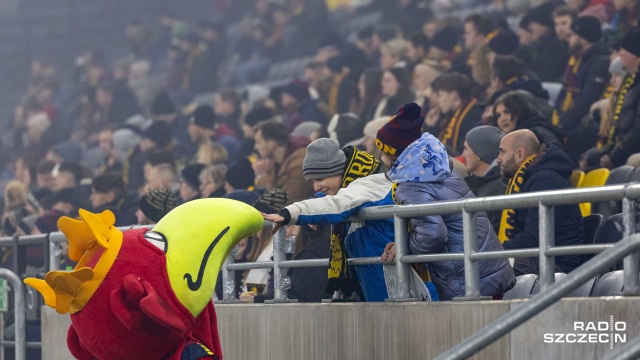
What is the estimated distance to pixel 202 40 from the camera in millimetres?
27453

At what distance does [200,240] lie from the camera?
7.06 meters

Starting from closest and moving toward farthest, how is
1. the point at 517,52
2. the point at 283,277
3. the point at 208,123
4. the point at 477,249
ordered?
the point at 477,249, the point at 283,277, the point at 517,52, the point at 208,123

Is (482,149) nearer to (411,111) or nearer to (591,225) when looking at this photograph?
(591,225)

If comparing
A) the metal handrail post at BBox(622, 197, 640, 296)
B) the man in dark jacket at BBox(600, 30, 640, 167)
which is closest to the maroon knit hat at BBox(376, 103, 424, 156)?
the metal handrail post at BBox(622, 197, 640, 296)

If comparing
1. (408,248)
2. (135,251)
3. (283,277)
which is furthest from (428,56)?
(135,251)

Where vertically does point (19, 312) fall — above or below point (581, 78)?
below

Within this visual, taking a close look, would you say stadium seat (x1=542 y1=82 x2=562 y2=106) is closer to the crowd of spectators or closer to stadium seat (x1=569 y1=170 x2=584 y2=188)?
the crowd of spectators

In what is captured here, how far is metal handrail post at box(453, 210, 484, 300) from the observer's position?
7.47 m

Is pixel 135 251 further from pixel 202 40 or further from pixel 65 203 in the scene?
pixel 202 40

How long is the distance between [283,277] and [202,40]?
18.7 metres

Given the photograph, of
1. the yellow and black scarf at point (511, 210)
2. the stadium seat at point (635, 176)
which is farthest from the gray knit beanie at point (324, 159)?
the stadium seat at point (635, 176)

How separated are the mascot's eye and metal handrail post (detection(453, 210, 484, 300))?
152 cm

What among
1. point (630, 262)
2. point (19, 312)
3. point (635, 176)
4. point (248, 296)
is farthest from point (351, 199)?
point (19, 312)

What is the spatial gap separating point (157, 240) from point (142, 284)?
0.97 feet
